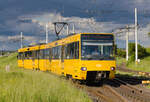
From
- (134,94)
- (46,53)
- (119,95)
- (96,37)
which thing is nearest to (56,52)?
(46,53)

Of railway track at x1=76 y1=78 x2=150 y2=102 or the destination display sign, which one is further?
the destination display sign

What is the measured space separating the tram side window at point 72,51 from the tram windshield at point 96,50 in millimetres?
551

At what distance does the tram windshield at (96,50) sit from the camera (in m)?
14.3

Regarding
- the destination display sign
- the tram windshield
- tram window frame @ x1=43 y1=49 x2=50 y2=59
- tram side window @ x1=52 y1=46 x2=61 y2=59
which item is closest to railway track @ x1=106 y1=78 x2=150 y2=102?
the tram windshield

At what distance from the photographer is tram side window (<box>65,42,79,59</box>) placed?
48.3 ft

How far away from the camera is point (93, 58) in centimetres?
1429

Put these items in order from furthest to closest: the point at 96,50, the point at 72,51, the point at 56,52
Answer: the point at 56,52 < the point at 72,51 < the point at 96,50

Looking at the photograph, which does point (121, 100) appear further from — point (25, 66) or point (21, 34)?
point (21, 34)

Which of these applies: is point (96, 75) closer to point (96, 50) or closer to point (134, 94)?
point (96, 50)

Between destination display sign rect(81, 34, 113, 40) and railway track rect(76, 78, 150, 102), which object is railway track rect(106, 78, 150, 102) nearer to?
railway track rect(76, 78, 150, 102)

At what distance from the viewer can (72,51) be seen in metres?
15.6

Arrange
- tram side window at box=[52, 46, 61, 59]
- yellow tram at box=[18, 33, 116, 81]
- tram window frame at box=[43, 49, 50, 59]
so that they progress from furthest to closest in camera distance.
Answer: tram window frame at box=[43, 49, 50, 59]
tram side window at box=[52, 46, 61, 59]
yellow tram at box=[18, 33, 116, 81]

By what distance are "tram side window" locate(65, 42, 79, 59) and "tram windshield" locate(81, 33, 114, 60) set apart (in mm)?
551

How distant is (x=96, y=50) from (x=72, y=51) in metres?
1.87
